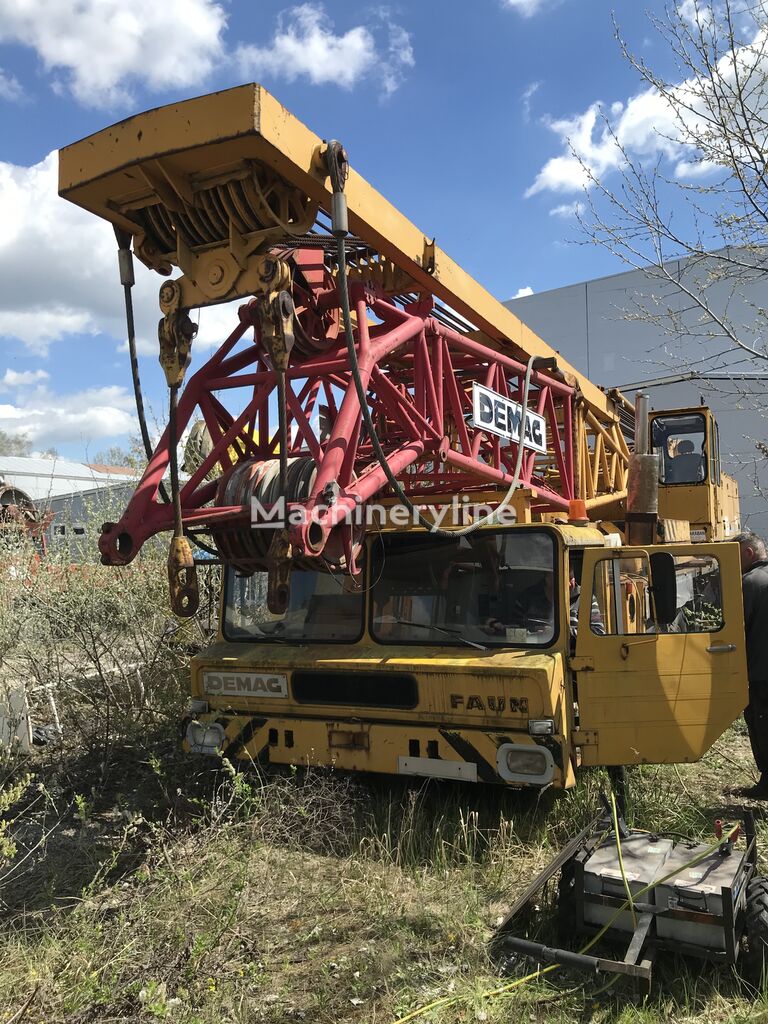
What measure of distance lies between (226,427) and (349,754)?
78.3 inches

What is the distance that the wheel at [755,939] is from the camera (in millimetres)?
2867

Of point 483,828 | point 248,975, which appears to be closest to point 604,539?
point 483,828

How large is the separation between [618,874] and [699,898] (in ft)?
1.04

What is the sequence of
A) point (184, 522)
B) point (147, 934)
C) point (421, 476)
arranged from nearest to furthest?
point (147, 934) → point (184, 522) → point (421, 476)

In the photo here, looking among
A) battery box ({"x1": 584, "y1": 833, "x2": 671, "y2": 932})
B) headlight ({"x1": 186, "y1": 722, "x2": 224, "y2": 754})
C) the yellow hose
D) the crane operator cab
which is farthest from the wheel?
the crane operator cab

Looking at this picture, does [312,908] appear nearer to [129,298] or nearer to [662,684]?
[662,684]

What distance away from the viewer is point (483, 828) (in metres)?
4.27

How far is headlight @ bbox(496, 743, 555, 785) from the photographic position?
3.85m

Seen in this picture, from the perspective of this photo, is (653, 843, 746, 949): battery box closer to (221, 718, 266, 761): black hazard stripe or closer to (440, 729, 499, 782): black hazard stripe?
(440, 729, 499, 782): black hazard stripe

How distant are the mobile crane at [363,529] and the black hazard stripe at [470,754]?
→ 11mm

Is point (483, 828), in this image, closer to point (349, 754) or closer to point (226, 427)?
point (349, 754)

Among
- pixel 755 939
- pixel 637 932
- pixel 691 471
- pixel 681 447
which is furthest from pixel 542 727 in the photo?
pixel 681 447

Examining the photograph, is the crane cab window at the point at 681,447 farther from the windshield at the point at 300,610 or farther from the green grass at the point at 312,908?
the windshield at the point at 300,610

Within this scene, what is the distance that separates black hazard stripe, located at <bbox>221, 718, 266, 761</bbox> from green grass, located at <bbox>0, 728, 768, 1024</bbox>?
20cm
